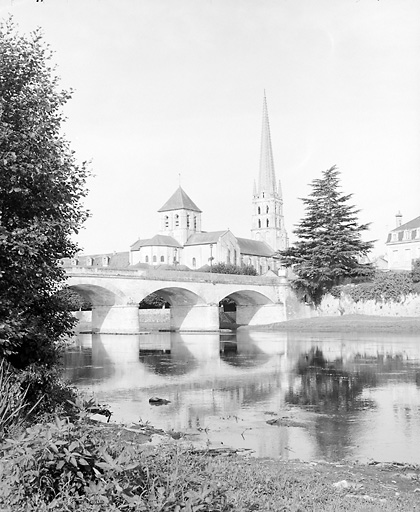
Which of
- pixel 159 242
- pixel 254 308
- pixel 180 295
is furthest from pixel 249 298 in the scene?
pixel 159 242

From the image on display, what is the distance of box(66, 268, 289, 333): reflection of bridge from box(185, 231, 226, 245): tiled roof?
159ft

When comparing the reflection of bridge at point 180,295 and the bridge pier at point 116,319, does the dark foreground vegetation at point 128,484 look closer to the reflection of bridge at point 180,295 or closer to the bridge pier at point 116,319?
the reflection of bridge at point 180,295

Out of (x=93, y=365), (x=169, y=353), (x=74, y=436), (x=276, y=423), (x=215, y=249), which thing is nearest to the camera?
(x=74, y=436)

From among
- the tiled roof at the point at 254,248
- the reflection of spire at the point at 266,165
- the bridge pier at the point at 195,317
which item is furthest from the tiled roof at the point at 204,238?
the bridge pier at the point at 195,317

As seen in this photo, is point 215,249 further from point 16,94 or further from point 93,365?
point 16,94

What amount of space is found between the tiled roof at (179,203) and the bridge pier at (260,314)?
56806 millimetres

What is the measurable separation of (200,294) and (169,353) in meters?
22.1

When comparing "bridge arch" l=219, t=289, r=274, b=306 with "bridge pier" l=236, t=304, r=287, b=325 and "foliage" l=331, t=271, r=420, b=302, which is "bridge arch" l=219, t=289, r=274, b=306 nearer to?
"bridge pier" l=236, t=304, r=287, b=325

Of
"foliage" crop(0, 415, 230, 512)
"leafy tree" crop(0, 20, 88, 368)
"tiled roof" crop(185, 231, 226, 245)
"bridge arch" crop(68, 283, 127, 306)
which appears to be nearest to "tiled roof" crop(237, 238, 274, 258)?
"tiled roof" crop(185, 231, 226, 245)

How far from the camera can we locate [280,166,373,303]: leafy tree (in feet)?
175

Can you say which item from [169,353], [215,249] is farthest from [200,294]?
[215,249]

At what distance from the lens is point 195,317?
181 ft

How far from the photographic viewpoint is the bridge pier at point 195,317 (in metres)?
54.1

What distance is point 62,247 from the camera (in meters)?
9.88
